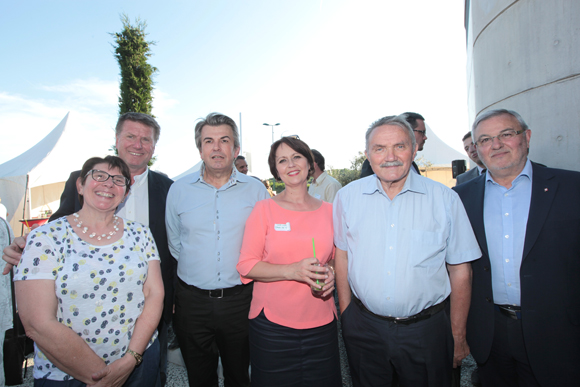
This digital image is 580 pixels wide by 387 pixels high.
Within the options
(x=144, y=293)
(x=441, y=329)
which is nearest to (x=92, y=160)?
(x=144, y=293)

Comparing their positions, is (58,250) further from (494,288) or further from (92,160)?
(494,288)

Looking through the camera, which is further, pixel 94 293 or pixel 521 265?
pixel 521 265

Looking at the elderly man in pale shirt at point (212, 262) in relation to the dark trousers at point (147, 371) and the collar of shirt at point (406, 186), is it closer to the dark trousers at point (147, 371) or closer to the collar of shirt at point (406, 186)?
the dark trousers at point (147, 371)

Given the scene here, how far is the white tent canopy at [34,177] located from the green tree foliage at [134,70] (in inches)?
122

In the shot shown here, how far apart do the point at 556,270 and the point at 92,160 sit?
10.1ft

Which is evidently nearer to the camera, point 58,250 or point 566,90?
point 58,250

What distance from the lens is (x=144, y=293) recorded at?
1.92 meters

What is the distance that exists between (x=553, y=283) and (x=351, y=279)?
1249 millimetres

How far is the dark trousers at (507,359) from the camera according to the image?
1886 millimetres

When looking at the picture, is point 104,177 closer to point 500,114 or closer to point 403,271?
point 403,271

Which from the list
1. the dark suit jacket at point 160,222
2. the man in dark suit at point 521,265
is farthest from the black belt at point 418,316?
the dark suit jacket at point 160,222

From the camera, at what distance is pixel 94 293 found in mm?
1651

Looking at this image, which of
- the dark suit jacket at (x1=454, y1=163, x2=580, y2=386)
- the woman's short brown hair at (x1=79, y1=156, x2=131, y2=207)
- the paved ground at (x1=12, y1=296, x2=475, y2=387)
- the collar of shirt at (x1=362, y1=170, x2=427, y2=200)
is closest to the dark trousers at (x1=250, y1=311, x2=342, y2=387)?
the collar of shirt at (x1=362, y1=170, x2=427, y2=200)

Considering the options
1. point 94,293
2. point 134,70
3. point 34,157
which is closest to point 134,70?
point 134,70
